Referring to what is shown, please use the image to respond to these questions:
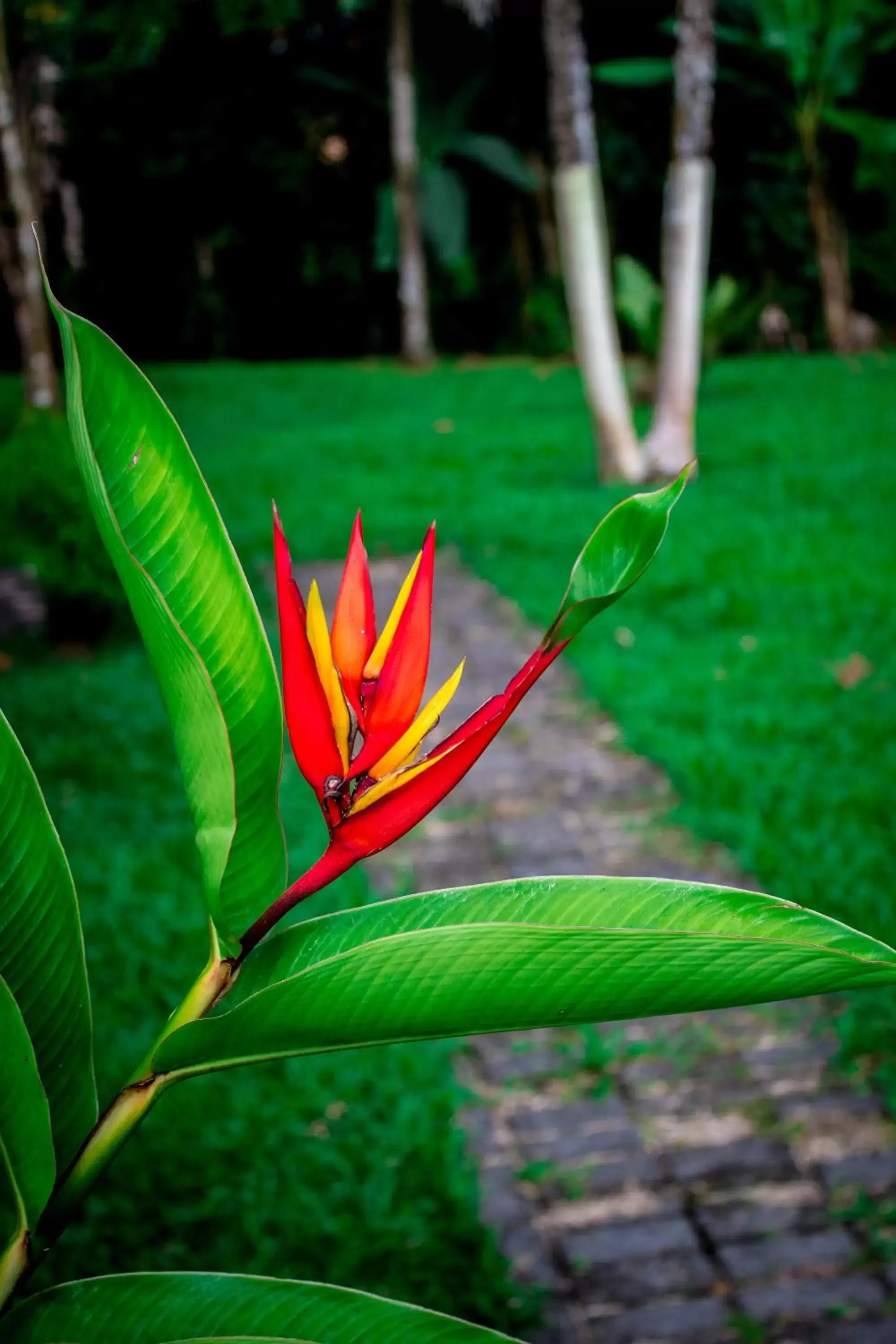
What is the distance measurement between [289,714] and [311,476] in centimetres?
800

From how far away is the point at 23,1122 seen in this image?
0.69 m

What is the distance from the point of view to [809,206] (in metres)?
13.9

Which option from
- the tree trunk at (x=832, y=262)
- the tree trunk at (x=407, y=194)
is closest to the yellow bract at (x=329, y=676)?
the tree trunk at (x=832, y=262)

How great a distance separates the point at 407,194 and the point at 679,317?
26.9 feet

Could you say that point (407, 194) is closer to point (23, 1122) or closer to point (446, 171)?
point (446, 171)

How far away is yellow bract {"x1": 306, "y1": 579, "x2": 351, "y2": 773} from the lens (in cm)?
63

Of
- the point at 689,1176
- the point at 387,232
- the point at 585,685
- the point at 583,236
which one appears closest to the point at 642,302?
the point at 583,236

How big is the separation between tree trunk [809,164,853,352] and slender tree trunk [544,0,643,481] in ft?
23.1

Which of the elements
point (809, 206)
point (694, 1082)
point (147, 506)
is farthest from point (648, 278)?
point (147, 506)

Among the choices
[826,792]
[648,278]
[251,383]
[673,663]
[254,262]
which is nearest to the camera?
[826,792]

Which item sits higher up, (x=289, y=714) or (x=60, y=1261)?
(x=289, y=714)

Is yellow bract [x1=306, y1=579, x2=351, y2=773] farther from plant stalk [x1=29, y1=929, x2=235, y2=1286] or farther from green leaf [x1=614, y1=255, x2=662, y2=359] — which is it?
green leaf [x1=614, y1=255, x2=662, y2=359]

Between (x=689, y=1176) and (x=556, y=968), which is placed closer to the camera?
(x=556, y=968)

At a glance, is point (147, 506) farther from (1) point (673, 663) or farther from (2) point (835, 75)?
(2) point (835, 75)
